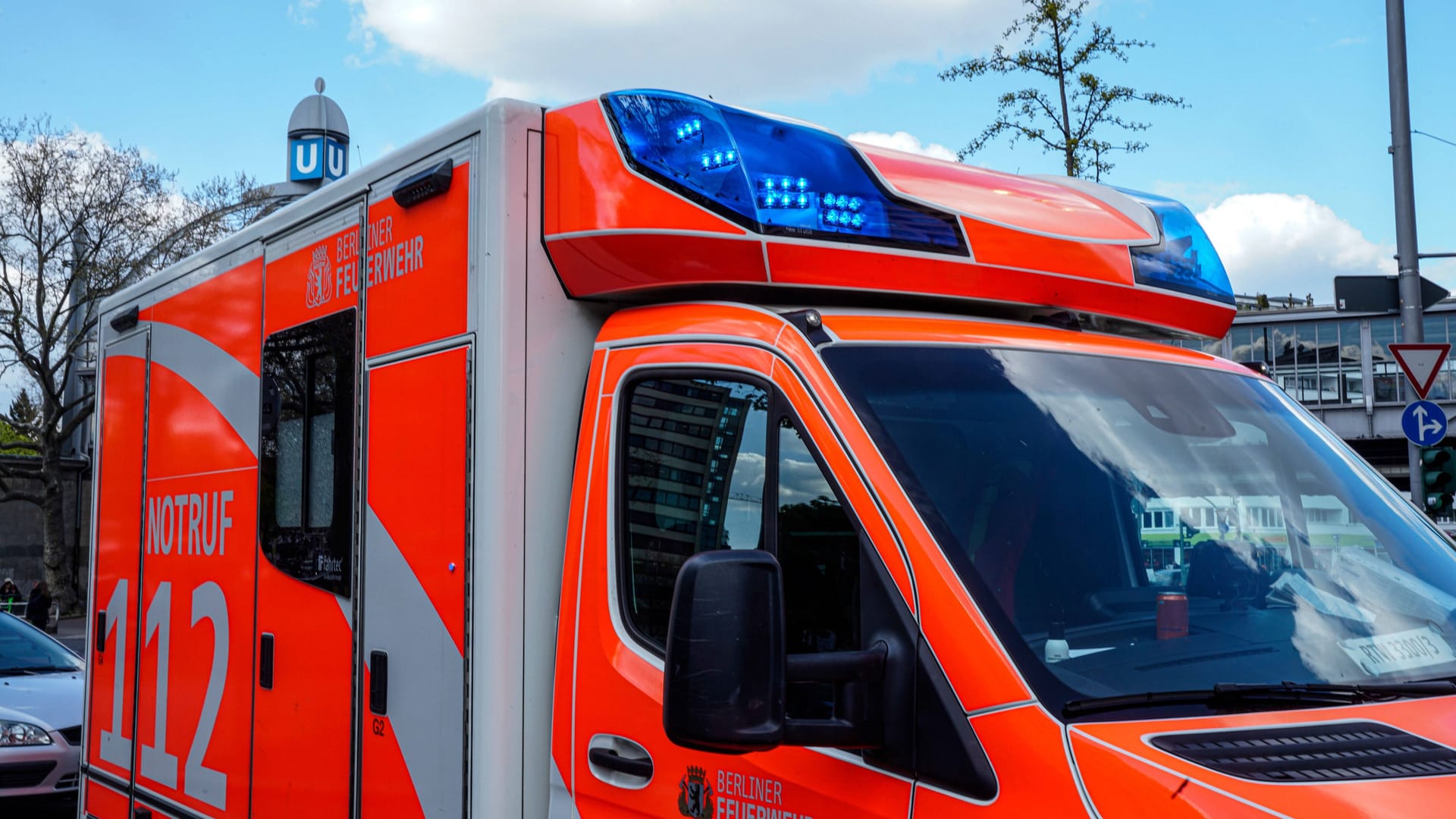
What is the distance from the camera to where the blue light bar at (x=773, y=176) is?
10.7 ft

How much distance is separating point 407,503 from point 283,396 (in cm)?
104

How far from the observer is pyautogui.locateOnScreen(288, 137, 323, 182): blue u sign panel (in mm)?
27828

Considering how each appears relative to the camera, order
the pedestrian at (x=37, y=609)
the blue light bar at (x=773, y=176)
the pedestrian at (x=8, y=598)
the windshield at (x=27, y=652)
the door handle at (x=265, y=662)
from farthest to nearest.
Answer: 1. the pedestrian at (x=8, y=598)
2. the pedestrian at (x=37, y=609)
3. the windshield at (x=27, y=652)
4. the door handle at (x=265, y=662)
5. the blue light bar at (x=773, y=176)

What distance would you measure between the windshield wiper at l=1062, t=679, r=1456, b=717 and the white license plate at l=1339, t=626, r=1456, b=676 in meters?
0.09

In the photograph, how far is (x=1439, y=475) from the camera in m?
12.7

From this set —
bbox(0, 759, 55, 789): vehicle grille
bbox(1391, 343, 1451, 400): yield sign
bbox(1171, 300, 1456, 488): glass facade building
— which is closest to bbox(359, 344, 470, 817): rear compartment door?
bbox(0, 759, 55, 789): vehicle grille

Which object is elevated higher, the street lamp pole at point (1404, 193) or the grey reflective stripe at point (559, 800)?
the street lamp pole at point (1404, 193)

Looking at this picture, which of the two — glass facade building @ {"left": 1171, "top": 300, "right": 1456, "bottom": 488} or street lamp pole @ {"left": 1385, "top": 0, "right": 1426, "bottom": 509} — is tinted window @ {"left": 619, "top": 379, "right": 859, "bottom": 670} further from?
glass facade building @ {"left": 1171, "top": 300, "right": 1456, "bottom": 488}

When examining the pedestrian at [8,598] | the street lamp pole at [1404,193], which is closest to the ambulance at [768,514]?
the street lamp pole at [1404,193]

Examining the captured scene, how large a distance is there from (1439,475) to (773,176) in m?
11.5

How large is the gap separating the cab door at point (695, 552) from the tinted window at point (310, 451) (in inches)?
45.0

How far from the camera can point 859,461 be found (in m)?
2.62

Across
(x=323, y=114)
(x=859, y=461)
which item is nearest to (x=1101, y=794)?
(x=859, y=461)

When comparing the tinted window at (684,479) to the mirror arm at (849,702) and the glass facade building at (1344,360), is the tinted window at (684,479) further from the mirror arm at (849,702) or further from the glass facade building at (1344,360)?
the glass facade building at (1344,360)
